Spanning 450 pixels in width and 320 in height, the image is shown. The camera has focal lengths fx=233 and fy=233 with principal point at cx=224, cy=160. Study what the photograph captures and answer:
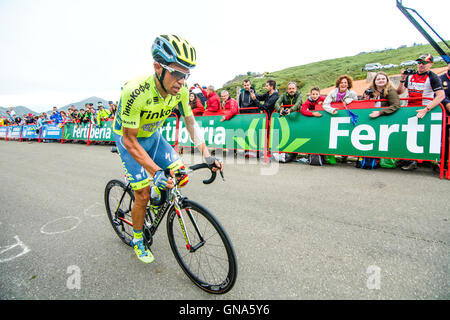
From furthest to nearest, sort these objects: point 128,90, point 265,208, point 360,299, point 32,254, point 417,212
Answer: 1. point 265,208
2. point 417,212
3. point 32,254
4. point 128,90
5. point 360,299

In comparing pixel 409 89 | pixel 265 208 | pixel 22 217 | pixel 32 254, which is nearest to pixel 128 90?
pixel 32 254

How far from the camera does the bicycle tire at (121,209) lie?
2846mm

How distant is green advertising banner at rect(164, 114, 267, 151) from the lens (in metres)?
7.37

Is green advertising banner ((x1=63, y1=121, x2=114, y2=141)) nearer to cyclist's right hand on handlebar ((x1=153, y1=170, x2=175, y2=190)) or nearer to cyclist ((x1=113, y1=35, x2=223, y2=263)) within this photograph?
cyclist ((x1=113, y1=35, x2=223, y2=263))

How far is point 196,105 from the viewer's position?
30.7 feet

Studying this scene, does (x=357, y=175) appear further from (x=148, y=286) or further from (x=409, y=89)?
(x=148, y=286)

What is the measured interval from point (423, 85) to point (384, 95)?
1010mm

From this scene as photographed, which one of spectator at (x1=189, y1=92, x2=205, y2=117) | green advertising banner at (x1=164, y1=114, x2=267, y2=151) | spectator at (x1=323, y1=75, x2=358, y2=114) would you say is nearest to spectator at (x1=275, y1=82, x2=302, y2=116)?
green advertising banner at (x1=164, y1=114, x2=267, y2=151)

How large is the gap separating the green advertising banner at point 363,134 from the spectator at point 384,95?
0.45 feet

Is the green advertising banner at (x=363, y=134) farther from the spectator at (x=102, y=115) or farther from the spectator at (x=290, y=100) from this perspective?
the spectator at (x=102, y=115)

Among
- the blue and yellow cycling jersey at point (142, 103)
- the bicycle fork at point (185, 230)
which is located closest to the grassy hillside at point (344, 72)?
the blue and yellow cycling jersey at point (142, 103)

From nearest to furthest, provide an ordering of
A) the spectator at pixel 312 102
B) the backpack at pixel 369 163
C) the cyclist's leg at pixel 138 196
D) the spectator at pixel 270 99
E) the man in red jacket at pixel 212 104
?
1. the cyclist's leg at pixel 138 196
2. the backpack at pixel 369 163
3. the spectator at pixel 312 102
4. the spectator at pixel 270 99
5. the man in red jacket at pixel 212 104

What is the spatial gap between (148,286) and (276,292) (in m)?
1.13
